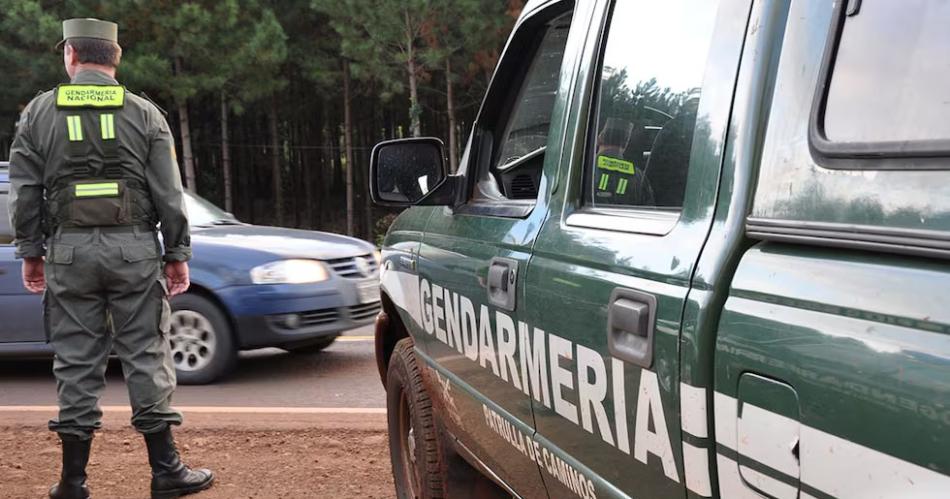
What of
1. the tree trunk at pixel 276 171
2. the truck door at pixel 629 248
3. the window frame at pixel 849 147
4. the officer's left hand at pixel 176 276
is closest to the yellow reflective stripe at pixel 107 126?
the officer's left hand at pixel 176 276

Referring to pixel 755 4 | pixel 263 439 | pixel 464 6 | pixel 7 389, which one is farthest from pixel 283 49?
pixel 755 4

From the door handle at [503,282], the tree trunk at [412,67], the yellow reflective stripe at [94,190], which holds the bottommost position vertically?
the door handle at [503,282]

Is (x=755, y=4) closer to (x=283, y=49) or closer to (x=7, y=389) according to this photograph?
(x=7, y=389)

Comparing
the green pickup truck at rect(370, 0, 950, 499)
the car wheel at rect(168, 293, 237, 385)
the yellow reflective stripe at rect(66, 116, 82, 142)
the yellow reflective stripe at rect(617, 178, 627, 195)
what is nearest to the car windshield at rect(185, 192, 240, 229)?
the car wheel at rect(168, 293, 237, 385)

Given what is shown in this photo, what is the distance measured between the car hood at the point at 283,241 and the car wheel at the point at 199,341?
1.60ft

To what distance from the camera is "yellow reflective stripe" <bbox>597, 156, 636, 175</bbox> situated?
204cm

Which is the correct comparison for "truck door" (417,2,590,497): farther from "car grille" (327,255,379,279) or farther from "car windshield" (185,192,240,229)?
"car windshield" (185,192,240,229)

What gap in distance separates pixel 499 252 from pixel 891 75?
131 cm

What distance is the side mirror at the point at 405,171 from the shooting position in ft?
9.99

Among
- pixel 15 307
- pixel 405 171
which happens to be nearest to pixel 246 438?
pixel 405 171

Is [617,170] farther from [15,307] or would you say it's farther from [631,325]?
[15,307]

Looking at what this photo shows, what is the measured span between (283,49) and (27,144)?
1845 centimetres

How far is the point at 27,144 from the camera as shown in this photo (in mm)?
3475

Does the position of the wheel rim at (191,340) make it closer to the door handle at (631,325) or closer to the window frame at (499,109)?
the window frame at (499,109)
